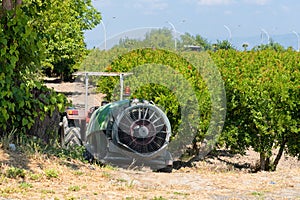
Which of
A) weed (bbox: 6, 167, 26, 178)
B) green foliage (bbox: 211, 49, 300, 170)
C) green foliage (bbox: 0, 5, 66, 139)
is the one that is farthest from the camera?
green foliage (bbox: 211, 49, 300, 170)

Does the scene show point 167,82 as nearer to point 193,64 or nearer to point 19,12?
point 193,64

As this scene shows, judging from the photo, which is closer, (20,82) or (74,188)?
(74,188)

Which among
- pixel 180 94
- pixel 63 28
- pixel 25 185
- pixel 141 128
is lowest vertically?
pixel 25 185

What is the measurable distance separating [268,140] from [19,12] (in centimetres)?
571

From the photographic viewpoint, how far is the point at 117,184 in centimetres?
763

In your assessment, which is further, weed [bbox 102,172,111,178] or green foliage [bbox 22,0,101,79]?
green foliage [bbox 22,0,101,79]

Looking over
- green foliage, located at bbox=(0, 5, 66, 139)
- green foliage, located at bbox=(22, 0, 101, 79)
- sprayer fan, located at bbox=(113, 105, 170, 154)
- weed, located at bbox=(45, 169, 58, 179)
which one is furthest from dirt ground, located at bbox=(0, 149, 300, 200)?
green foliage, located at bbox=(22, 0, 101, 79)

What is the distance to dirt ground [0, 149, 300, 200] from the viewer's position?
688 centimetres

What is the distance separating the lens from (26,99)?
8898 mm

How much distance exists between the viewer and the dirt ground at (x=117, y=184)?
6.88 m

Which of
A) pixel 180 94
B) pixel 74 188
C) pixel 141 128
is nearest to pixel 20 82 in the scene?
pixel 141 128

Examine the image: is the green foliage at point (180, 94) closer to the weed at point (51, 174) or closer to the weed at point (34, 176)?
the weed at point (51, 174)

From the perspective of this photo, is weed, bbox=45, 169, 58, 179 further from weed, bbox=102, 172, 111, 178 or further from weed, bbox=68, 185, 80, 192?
weed, bbox=102, 172, 111, 178

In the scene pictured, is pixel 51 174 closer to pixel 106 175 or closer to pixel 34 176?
pixel 34 176
